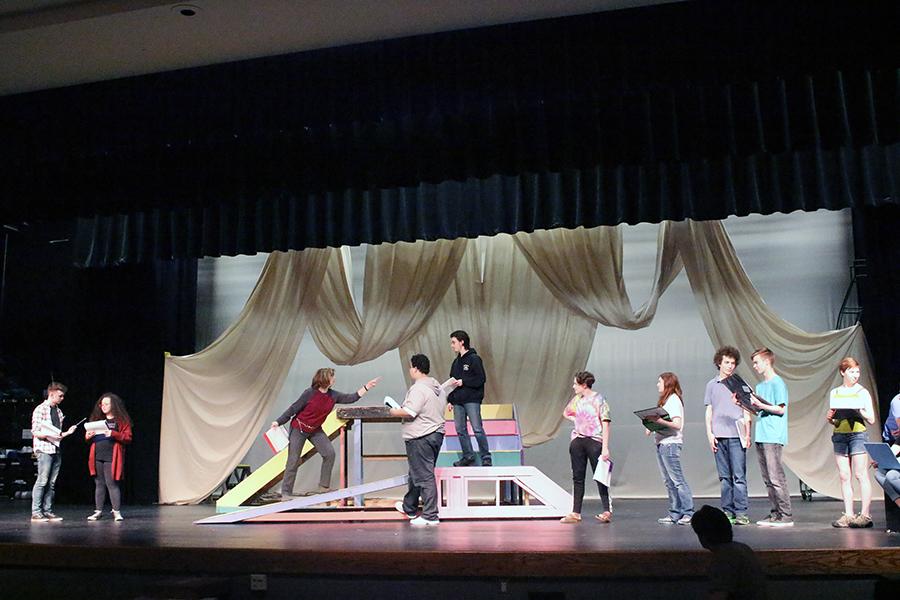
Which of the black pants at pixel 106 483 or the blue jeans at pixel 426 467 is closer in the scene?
the blue jeans at pixel 426 467

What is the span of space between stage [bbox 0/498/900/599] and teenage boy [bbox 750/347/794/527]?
0.76ft

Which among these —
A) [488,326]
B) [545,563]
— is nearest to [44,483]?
[488,326]

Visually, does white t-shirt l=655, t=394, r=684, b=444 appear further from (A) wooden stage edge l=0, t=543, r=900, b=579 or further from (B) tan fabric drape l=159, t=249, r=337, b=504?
(B) tan fabric drape l=159, t=249, r=337, b=504

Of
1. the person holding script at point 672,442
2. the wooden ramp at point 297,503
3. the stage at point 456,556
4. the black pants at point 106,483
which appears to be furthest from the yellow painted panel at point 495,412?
the black pants at point 106,483

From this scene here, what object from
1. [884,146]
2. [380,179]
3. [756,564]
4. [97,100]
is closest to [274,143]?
[380,179]

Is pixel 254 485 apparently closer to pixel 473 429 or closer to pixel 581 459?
pixel 473 429

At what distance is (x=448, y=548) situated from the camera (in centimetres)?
554

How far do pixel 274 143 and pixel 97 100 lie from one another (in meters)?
1.84

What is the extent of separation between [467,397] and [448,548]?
9.54 ft

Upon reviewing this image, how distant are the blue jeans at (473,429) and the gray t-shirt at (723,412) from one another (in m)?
2.17

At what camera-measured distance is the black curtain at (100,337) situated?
35.6 ft

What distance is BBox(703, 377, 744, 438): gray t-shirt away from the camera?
6918mm

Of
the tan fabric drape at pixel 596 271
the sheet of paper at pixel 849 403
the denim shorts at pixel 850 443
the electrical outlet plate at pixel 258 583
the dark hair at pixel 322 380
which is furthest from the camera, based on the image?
the tan fabric drape at pixel 596 271

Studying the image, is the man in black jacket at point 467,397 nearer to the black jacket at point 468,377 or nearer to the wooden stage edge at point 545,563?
the black jacket at point 468,377
